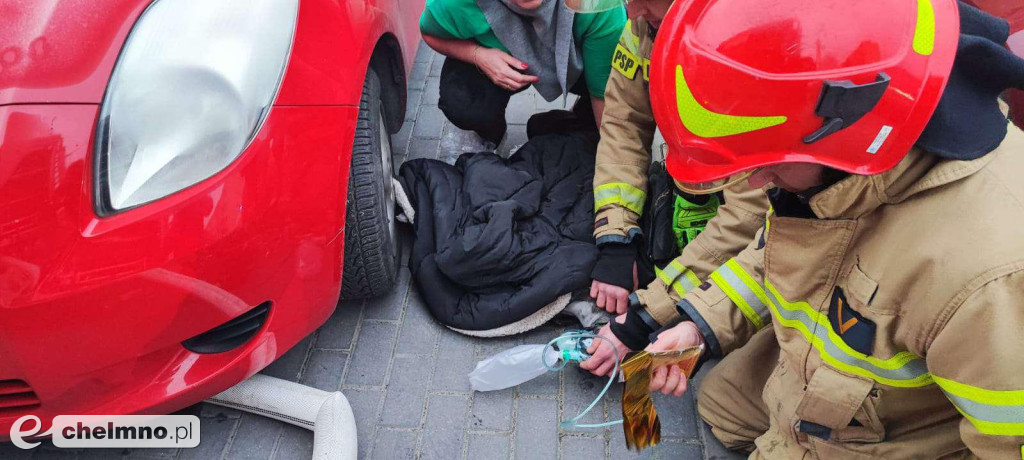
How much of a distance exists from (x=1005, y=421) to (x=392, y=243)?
1.90m

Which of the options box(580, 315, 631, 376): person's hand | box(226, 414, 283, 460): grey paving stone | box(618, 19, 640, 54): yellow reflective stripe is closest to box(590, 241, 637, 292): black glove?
box(580, 315, 631, 376): person's hand

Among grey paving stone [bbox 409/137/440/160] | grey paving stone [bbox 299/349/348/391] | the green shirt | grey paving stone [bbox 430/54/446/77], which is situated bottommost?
grey paving stone [bbox 299/349/348/391]

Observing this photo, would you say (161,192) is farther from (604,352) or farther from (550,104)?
(550,104)

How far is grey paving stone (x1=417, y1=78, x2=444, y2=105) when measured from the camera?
3748 millimetres

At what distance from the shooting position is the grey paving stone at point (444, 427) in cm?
224

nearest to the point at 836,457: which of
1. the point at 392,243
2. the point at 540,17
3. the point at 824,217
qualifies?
the point at 824,217

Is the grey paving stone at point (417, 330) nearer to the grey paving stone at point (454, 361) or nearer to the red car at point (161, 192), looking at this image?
the grey paving stone at point (454, 361)

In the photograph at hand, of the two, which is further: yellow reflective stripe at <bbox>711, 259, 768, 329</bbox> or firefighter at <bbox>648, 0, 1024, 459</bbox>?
yellow reflective stripe at <bbox>711, 259, 768, 329</bbox>

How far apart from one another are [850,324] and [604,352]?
880 millimetres

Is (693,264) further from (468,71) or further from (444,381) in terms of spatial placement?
(468,71)

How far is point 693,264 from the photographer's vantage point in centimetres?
223

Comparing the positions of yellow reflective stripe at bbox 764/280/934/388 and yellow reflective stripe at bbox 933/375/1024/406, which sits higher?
yellow reflective stripe at bbox 933/375/1024/406

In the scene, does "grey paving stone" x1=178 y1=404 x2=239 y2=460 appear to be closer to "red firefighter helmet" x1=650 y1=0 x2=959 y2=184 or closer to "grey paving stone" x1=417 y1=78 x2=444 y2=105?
"red firefighter helmet" x1=650 y1=0 x2=959 y2=184

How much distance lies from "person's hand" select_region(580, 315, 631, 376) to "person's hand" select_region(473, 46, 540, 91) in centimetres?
115
